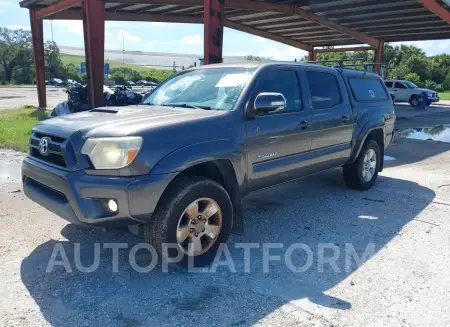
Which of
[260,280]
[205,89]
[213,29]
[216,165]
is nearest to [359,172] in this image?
[205,89]

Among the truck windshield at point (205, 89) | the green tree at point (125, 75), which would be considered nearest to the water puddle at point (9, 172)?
the truck windshield at point (205, 89)

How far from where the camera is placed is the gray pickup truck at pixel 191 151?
123 inches

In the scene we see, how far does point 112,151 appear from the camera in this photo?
10.3 ft

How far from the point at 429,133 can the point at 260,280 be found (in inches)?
472

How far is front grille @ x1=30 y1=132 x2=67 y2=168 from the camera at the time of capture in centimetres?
330

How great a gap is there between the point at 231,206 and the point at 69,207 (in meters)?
1.42

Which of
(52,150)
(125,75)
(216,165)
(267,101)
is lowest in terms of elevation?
(216,165)

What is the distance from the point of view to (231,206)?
12.4 feet

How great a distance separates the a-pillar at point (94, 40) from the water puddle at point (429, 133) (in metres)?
9.61

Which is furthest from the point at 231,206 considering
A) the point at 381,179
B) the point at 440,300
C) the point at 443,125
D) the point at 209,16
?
the point at 443,125

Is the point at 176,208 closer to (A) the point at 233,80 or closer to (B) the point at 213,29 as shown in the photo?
(A) the point at 233,80

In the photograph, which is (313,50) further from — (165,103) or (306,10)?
(165,103)

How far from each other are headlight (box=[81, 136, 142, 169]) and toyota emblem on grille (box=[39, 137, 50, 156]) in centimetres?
52

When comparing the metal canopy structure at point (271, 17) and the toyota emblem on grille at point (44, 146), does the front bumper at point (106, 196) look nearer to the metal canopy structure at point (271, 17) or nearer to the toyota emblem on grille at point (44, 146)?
the toyota emblem on grille at point (44, 146)
